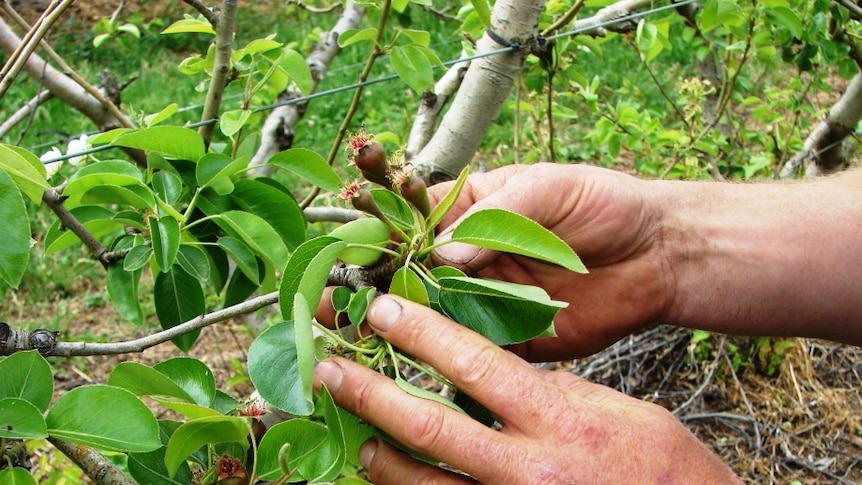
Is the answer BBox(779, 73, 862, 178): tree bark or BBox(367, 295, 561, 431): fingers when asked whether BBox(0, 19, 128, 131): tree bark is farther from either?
BBox(779, 73, 862, 178): tree bark

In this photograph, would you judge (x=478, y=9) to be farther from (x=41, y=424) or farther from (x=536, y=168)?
(x=41, y=424)

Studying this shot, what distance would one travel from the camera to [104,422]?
834 millimetres

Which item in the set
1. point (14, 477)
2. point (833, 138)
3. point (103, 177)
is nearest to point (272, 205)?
point (103, 177)

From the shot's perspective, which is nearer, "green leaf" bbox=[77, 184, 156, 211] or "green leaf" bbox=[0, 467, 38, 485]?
"green leaf" bbox=[0, 467, 38, 485]

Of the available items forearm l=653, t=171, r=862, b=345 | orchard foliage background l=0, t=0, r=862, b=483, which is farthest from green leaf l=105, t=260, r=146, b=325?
forearm l=653, t=171, r=862, b=345

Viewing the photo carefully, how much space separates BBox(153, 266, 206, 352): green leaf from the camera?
1.37 meters

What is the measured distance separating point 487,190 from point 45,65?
1140 mm

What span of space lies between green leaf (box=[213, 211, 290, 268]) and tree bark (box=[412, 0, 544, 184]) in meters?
0.66

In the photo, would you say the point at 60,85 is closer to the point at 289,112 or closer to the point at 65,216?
the point at 289,112

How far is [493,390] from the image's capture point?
1.03 meters

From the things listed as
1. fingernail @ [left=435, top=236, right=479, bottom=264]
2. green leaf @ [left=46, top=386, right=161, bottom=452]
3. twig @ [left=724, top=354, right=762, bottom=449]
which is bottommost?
twig @ [left=724, top=354, right=762, bottom=449]

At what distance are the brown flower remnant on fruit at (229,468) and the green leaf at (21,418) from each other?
0.21 m

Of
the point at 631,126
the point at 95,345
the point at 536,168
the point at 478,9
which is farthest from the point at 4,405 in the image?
the point at 631,126

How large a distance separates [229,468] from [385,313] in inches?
10.9
